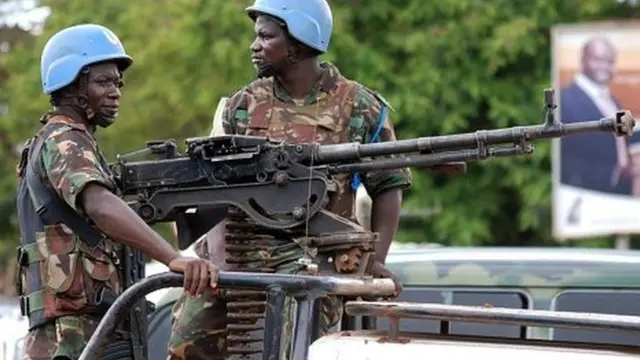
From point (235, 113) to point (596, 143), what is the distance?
9.75 metres

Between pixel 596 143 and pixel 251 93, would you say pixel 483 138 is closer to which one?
pixel 251 93

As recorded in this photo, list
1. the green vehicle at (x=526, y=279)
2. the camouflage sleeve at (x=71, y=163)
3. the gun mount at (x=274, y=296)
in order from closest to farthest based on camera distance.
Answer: the gun mount at (x=274, y=296)
the camouflage sleeve at (x=71, y=163)
the green vehicle at (x=526, y=279)

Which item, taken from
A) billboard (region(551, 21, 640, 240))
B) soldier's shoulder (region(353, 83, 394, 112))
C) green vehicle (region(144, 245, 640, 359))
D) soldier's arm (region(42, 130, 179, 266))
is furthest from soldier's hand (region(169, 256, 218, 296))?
billboard (region(551, 21, 640, 240))

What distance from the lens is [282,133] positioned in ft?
15.9

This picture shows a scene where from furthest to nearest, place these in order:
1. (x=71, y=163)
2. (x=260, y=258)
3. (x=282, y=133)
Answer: (x=282, y=133), (x=260, y=258), (x=71, y=163)

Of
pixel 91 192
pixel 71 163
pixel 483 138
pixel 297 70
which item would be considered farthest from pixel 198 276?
pixel 297 70

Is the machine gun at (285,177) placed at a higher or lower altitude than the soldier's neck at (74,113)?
lower

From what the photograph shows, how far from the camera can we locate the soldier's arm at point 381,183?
4914 millimetres

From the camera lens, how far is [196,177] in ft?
14.6

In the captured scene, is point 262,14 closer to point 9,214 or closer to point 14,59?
point 14,59

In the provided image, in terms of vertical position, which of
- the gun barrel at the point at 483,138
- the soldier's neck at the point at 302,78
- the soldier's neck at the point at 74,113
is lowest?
the gun barrel at the point at 483,138

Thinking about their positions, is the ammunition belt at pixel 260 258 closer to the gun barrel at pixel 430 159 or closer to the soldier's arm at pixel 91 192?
the gun barrel at pixel 430 159

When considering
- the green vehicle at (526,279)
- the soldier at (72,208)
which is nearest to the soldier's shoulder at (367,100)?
the soldier at (72,208)

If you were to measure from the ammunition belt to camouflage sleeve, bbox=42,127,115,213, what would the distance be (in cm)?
45
